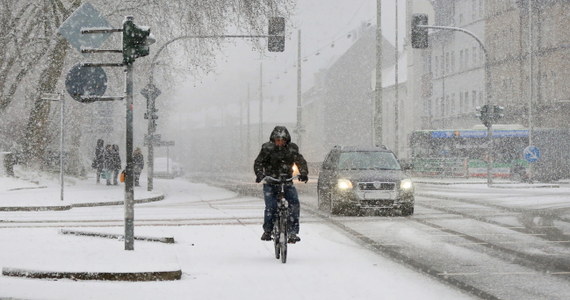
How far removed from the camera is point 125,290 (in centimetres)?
888

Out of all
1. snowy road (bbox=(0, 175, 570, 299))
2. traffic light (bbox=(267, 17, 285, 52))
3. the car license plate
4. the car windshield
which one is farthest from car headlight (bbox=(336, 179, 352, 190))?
traffic light (bbox=(267, 17, 285, 52))

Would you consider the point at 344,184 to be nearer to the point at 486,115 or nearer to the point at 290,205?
the point at 290,205

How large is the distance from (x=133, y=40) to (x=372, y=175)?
9.26 metres

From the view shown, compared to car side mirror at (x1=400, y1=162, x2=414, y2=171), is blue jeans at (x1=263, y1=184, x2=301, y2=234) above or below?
below

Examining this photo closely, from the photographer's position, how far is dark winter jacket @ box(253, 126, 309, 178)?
11781mm

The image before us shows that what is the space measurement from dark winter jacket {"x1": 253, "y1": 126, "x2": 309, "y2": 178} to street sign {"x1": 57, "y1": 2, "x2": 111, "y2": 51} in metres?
2.47

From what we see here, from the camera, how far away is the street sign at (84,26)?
1180 cm

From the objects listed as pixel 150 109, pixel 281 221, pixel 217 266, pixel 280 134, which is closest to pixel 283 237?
pixel 281 221

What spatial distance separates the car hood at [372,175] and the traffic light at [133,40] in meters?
8.86

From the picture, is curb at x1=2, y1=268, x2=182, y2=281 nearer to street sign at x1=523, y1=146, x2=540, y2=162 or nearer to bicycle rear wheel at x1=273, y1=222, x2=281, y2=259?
bicycle rear wheel at x1=273, y1=222, x2=281, y2=259

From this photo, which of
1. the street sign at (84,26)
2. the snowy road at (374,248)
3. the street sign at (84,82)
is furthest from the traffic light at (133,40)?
the snowy road at (374,248)

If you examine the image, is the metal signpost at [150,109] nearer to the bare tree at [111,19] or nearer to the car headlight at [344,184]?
the bare tree at [111,19]

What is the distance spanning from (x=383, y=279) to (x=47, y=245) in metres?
4.56

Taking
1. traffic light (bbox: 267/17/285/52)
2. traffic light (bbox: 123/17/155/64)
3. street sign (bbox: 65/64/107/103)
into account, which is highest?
traffic light (bbox: 267/17/285/52)
